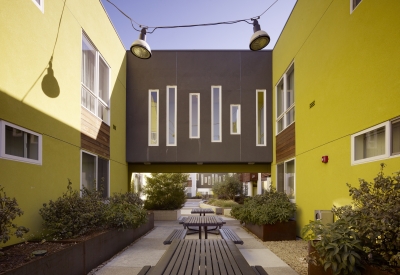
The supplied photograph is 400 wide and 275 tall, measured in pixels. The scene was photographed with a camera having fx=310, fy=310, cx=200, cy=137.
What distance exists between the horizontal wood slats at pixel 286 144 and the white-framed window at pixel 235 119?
155 cm

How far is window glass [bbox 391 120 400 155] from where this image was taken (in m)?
4.40

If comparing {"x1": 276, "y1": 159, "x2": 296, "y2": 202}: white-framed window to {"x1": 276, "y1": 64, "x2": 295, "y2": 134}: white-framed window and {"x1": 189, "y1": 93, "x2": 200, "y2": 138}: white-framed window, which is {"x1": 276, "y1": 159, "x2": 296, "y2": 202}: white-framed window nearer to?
{"x1": 276, "y1": 64, "x2": 295, "y2": 134}: white-framed window

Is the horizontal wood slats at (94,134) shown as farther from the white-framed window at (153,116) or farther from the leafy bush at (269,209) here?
the leafy bush at (269,209)

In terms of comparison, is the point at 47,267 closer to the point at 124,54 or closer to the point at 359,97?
the point at 359,97

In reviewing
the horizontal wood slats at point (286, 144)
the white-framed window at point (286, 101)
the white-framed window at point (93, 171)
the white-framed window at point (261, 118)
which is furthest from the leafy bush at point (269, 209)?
the white-framed window at point (93, 171)

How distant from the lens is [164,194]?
13.9m

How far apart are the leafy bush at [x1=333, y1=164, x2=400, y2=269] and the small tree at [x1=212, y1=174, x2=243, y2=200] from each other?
18.2 meters

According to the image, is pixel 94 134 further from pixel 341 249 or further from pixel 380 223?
pixel 380 223

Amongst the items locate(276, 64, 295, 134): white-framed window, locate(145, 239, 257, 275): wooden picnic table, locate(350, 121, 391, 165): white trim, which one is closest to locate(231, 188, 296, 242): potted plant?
locate(276, 64, 295, 134): white-framed window

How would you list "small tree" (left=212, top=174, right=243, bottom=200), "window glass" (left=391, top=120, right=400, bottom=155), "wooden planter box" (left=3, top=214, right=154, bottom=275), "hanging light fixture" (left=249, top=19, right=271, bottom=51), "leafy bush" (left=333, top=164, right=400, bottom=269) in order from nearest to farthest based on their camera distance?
1. "leafy bush" (left=333, top=164, right=400, bottom=269)
2. "wooden planter box" (left=3, top=214, right=154, bottom=275)
3. "window glass" (left=391, top=120, right=400, bottom=155)
4. "hanging light fixture" (left=249, top=19, right=271, bottom=51)
5. "small tree" (left=212, top=174, right=243, bottom=200)

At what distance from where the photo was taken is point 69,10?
281 inches

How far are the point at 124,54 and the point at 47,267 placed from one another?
9.34 metres

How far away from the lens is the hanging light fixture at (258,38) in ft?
20.5

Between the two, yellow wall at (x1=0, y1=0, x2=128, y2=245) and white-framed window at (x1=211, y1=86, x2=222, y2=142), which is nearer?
yellow wall at (x1=0, y1=0, x2=128, y2=245)
